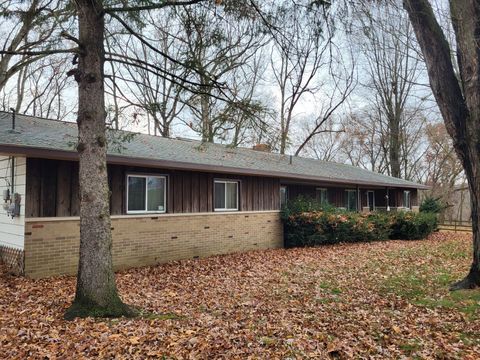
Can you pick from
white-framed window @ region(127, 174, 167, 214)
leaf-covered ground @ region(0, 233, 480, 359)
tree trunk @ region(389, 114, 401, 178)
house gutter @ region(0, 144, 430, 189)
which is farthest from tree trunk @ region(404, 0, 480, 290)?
tree trunk @ region(389, 114, 401, 178)

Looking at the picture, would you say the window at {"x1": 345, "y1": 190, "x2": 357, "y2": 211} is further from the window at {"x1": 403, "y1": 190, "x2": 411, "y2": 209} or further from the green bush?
the green bush

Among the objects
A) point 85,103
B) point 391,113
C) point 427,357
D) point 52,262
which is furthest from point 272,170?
point 391,113

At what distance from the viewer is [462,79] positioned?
7125mm

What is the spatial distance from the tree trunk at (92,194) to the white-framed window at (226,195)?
7012 mm

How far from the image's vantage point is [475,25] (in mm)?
6707

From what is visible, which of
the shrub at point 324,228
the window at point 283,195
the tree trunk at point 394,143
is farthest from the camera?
the tree trunk at point 394,143

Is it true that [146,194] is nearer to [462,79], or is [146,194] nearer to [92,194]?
[92,194]

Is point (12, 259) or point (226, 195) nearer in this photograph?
point (12, 259)

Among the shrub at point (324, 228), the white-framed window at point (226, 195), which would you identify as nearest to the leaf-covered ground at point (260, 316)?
the white-framed window at point (226, 195)

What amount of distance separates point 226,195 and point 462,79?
7929mm

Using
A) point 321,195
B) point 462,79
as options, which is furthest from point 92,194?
point 321,195

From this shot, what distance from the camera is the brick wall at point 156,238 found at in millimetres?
8453

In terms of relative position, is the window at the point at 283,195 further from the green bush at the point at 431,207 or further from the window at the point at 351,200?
the green bush at the point at 431,207

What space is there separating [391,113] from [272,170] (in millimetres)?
21626
